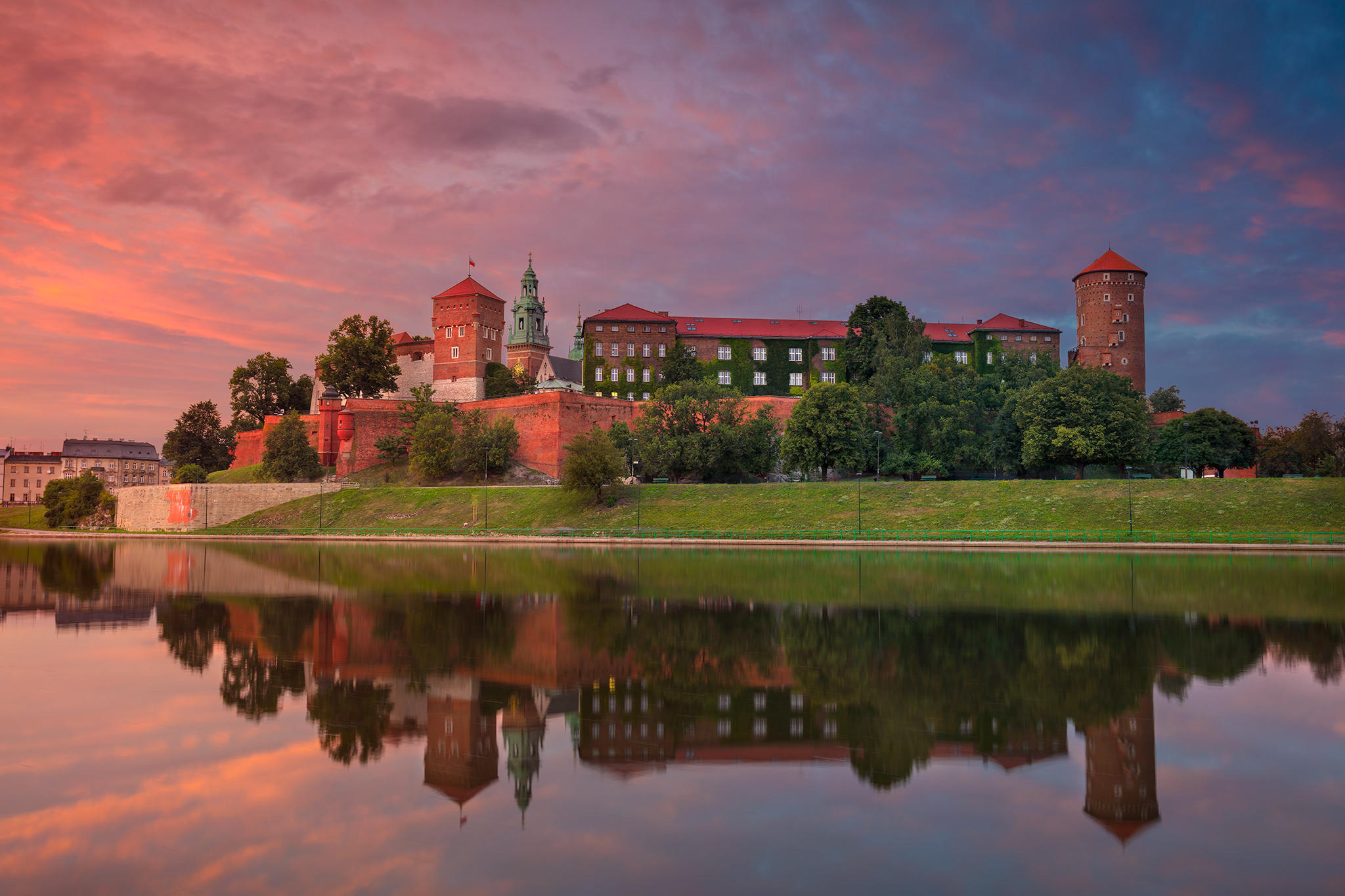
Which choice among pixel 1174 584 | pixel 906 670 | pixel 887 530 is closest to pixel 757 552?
pixel 887 530

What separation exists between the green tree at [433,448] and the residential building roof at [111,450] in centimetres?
7118

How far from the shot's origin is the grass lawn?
2379 inches

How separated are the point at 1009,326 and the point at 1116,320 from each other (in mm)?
8432

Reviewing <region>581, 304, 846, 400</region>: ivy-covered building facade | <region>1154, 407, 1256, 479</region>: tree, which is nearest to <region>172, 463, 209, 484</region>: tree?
<region>581, 304, 846, 400</region>: ivy-covered building facade

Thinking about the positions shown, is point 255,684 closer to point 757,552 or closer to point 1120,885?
point 1120,885

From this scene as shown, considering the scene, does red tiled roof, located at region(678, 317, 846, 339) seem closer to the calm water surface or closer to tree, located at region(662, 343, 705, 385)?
tree, located at region(662, 343, 705, 385)

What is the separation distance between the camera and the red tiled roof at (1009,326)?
71750mm

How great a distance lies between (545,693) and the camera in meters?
9.55

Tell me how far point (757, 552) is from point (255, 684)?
2302 cm

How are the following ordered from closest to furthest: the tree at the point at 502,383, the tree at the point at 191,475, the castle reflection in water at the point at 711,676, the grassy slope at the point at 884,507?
the castle reflection in water at the point at 711,676, the grassy slope at the point at 884,507, the tree at the point at 191,475, the tree at the point at 502,383

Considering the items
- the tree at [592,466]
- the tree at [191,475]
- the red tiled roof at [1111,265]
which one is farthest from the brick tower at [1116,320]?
the tree at [191,475]

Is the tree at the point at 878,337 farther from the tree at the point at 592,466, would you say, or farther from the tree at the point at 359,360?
the tree at the point at 359,360

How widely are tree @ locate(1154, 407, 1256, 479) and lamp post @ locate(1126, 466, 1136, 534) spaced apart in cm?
1438

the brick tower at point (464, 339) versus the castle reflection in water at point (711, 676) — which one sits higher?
the brick tower at point (464, 339)
